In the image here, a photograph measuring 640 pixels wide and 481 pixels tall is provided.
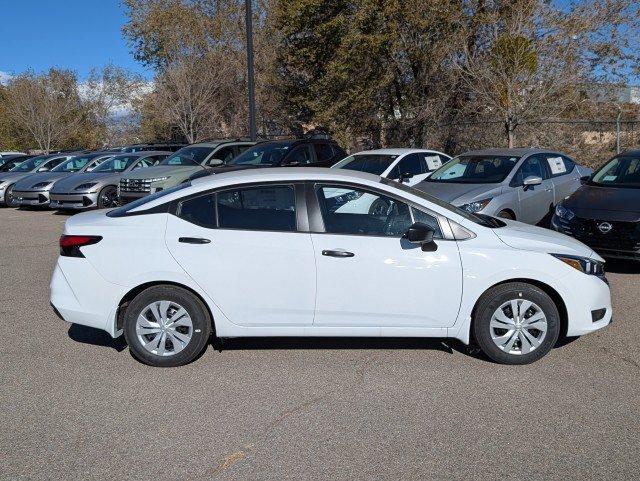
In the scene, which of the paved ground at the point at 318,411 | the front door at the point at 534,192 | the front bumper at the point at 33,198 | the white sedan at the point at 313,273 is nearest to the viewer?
the paved ground at the point at 318,411

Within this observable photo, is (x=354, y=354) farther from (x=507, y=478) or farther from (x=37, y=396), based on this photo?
(x=37, y=396)

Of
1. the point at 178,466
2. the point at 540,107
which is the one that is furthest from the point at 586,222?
the point at 540,107

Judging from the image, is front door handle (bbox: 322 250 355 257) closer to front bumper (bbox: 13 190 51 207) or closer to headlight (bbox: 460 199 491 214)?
headlight (bbox: 460 199 491 214)

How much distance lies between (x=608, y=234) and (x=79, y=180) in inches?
482

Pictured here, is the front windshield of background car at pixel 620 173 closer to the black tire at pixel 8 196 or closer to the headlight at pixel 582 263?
the headlight at pixel 582 263

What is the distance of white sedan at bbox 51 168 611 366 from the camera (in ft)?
16.1

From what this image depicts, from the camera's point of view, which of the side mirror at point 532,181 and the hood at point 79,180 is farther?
the hood at point 79,180

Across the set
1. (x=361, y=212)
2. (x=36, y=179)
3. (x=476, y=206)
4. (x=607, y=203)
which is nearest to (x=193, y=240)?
(x=361, y=212)

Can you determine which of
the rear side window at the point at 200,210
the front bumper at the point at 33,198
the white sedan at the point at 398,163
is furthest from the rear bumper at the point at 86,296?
the front bumper at the point at 33,198

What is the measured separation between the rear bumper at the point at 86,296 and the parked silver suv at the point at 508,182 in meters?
5.46

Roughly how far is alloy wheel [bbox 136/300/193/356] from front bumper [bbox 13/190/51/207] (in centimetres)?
1301

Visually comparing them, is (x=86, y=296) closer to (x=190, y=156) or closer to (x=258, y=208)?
(x=258, y=208)

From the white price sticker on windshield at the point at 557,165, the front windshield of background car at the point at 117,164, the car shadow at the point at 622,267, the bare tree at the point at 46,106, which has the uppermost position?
the bare tree at the point at 46,106

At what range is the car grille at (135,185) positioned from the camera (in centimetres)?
1386
